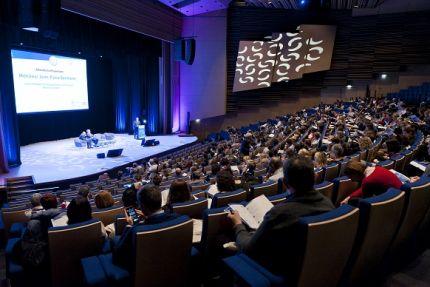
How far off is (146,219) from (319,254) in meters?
1.06

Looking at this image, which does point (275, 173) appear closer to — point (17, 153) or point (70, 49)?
point (17, 153)

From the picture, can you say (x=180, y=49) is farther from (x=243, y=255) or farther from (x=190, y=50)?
(x=243, y=255)

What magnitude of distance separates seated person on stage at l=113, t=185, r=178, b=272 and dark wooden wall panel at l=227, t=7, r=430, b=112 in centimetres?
1509

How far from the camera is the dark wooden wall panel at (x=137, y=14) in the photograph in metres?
11.2

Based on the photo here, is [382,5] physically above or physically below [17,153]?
above

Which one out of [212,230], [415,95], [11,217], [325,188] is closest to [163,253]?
[212,230]

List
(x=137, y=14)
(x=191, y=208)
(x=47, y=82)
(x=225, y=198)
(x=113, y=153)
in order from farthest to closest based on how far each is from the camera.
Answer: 1. (x=137, y=14)
2. (x=47, y=82)
3. (x=113, y=153)
4. (x=225, y=198)
5. (x=191, y=208)

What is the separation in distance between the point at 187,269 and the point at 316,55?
16.3 m

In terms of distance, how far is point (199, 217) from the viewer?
9.29 feet

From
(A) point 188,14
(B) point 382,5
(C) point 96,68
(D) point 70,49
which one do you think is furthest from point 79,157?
(B) point 382,5

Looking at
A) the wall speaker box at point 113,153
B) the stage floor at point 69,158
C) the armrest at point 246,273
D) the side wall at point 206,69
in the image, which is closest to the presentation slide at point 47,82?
the stage floor at point 69,158

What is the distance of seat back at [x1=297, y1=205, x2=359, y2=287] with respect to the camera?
1614 millimetres

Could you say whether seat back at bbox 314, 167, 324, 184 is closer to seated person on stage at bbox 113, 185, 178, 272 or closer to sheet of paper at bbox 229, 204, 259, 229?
sheet of paper at bbox 229, 204, 259, 229

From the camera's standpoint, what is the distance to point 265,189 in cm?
328
